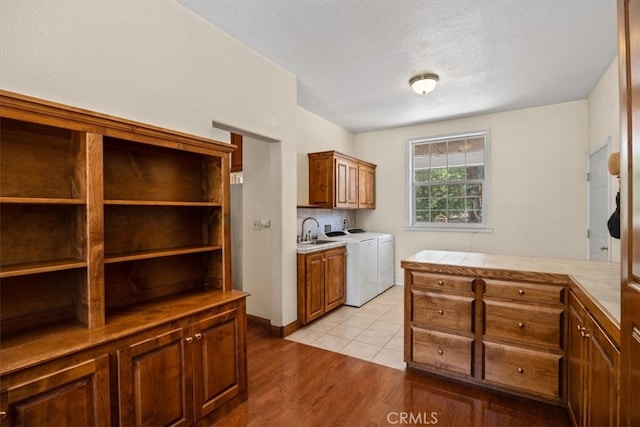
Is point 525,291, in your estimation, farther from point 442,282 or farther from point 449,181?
point 449,181

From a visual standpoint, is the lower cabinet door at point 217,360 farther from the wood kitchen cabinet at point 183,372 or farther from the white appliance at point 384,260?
the white appliance at point 384,260

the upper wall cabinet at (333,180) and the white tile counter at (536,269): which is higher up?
the upper wall cabinet at (333,180)

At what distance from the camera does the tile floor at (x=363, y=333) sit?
9.31 ft

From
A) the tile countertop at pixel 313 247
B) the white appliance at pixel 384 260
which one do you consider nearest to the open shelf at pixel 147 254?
the tile countertop at pixel 313 247

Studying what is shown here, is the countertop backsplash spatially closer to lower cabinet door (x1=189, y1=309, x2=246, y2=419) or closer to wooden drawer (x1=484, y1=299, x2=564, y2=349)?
lower cabinet door (x1=189, y1=309, x2=246, y2=419)

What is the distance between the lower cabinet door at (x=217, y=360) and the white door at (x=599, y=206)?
3.85 metres

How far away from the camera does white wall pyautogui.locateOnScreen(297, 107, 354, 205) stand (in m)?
4.38

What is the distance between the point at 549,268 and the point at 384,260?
9.61ft

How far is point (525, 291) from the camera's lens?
2.07 metres

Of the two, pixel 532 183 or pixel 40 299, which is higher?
pixel 532 183

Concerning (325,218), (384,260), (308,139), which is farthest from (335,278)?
(308,139)

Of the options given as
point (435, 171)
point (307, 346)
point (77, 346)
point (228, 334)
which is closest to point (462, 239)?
point (435, 171)

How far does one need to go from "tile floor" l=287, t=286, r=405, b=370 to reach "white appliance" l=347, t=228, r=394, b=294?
0.64 meters

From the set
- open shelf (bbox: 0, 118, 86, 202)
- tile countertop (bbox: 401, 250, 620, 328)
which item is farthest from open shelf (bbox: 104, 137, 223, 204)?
tile countertop (bbox: 401, 250, 620, 328)
